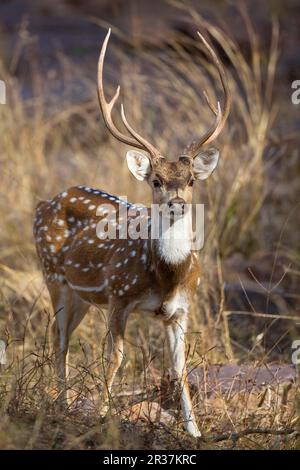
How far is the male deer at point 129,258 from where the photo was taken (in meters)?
5.44

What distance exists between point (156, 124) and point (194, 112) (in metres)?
1.26

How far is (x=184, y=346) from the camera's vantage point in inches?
228

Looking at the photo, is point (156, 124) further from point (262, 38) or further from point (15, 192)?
point (262, 38)

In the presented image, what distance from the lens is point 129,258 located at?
231 inches

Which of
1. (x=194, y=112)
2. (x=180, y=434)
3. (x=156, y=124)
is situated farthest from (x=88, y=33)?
(x=180, y=434)

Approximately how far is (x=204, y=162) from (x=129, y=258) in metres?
0.74

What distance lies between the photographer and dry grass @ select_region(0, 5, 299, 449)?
16.3 feet
